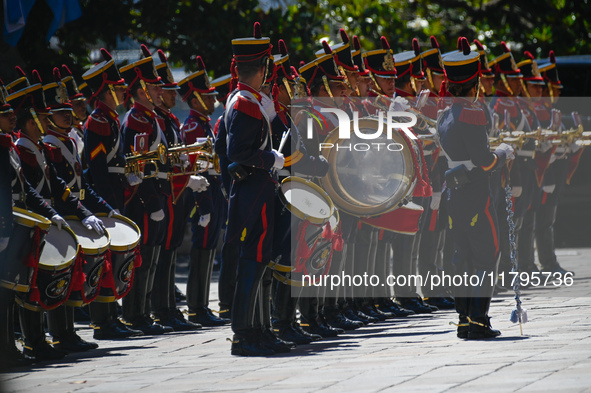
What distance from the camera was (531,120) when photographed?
1210cm

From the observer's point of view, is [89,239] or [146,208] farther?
[146,208]

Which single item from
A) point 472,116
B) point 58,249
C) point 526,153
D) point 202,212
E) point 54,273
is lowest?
point 54,273

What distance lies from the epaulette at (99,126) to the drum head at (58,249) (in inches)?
53.5

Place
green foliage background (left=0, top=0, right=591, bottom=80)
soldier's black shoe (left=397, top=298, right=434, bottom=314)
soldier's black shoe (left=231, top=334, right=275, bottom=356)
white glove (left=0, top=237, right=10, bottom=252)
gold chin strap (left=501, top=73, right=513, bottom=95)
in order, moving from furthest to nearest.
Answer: green foliage background (left=0, top=0, right=591, bottom=80)
gold chin strap (left=501, top=73, right=513, bottom=95)
soldier's black shoe (left=397, top=298, right=434, bottom=314)
soldier's black shoe (left=231, top=334, right=275, bottom=356)
white glove (left=0, top=237, right=10, bottom=252)

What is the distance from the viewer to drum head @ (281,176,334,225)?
7.49m

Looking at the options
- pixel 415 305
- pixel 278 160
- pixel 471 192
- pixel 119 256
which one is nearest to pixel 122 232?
pixel 119 256

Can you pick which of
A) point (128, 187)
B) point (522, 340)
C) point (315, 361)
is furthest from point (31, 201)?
point (522, 340)

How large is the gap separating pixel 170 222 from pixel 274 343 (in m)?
2.09

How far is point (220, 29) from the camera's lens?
47.4 feet

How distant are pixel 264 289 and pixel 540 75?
6.04 meters

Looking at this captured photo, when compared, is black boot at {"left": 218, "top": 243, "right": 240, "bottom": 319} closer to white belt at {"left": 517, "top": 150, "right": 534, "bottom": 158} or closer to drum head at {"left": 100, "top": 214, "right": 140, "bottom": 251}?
drum head at {"left": 100, "top": 214, "right": 140, "bottom": 251}

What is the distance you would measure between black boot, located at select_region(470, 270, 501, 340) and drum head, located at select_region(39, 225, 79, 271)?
272 cm

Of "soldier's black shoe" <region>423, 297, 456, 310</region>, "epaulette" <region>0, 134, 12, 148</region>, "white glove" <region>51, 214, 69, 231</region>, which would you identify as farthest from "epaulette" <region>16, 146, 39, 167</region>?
"soldier's black shoe" <region>423, 297, 456, 310</region>

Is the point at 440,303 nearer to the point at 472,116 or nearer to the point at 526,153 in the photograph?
the point at 526,153
